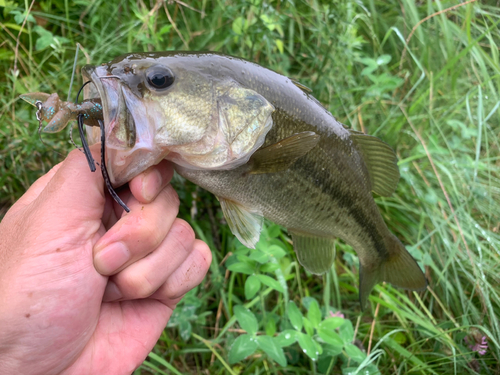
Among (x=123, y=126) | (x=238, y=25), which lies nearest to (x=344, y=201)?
(x=123, y=126)

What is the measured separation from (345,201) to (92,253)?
94cm

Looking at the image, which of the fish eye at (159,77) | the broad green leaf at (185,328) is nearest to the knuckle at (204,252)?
the broad green leaf at (185,328)

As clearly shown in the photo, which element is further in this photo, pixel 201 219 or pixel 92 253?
pixel 201 219

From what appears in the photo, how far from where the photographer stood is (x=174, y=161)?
1074 mm

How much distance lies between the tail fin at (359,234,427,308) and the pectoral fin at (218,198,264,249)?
2.26 feet

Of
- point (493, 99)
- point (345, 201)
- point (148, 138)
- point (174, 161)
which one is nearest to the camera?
point (148, 138)

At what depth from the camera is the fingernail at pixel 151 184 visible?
105 centimetres

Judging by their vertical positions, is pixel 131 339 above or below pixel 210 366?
above

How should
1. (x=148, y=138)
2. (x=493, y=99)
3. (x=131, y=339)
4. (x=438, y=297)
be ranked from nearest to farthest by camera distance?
(x=148, y=138) < (x=131, y=339) < (x=438, y=297) < (x=493, y=99)

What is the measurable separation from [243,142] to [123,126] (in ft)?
1.18

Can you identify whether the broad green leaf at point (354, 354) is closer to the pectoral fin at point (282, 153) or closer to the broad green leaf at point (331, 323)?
the broad green leaf at point (331, 323)

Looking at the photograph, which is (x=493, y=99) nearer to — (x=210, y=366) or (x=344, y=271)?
(x=344, y=271)

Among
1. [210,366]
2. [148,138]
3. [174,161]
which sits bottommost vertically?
[210,366]

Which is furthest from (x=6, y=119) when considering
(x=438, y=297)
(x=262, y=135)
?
(x=438, y=297)
